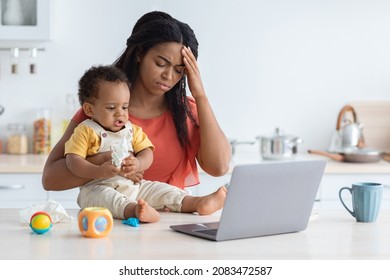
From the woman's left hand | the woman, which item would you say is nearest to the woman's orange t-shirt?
the woman

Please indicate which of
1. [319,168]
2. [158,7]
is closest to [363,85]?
[158,7]

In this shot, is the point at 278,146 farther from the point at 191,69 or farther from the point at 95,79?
the point at 95,79

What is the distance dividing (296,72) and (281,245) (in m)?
2.63

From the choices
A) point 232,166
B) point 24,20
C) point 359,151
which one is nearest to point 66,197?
point 232,166

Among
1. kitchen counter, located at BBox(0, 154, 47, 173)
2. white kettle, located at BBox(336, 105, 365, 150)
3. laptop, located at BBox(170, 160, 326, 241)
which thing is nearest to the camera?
laptop, located at BBox(170, 160, 326, 241)


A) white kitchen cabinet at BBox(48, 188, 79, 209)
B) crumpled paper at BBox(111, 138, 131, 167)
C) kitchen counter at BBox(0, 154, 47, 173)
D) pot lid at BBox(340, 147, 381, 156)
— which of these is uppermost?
crumpled paper at BBox(111, 138, 131, 167)

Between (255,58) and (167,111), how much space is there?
Result: 1.87 meters

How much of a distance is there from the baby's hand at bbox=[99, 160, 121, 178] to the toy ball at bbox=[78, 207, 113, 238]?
0.61 feet

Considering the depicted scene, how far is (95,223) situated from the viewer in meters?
1.73

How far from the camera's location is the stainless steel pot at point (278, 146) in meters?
3.90

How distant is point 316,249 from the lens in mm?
1660

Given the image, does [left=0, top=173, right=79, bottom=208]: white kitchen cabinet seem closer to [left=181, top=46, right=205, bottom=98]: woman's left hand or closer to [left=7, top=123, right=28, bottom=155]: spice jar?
[left=7, top=123, right=28, bottom=155]: spice jar

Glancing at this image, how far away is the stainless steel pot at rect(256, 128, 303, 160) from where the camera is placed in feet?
12.8

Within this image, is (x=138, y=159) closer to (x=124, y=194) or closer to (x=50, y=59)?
(x=124, y=194)
